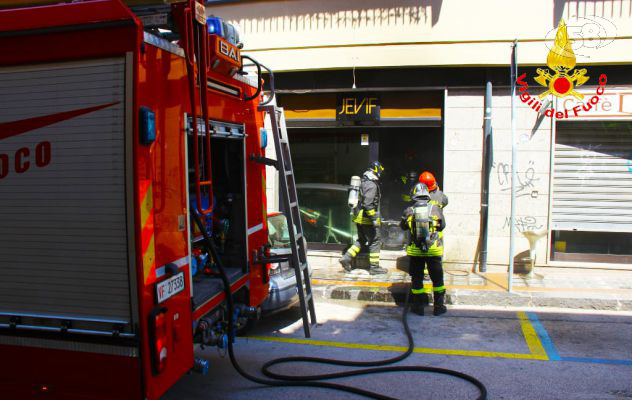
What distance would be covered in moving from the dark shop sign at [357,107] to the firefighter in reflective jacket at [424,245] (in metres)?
2.97

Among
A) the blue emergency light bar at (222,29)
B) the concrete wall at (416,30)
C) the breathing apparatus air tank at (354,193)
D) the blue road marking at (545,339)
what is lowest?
the blue road marking at (545,339)

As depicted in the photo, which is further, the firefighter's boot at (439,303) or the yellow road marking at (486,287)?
the yellow road marking at (486,287)

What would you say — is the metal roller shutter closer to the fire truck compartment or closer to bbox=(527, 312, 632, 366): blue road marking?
bbox=(527, 312, 632, 366): blue road marking

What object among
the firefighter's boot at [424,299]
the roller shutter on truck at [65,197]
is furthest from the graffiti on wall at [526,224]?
the roller shutter on truck at [65,197]

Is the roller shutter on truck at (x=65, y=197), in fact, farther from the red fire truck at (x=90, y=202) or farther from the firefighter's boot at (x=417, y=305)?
the firefighter's boot at (x=417, y=305)

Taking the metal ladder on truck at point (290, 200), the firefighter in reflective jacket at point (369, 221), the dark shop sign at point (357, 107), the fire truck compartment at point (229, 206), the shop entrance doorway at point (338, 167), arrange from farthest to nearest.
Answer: the shop entrance doorway at point (338, 167) → the dark shop sign at point (357, 107) → the firefighter in reflective jacket at point (369, 221) → the metal ladder on truck at point (290, 200) → the fire truck compartment at point (229, 206)

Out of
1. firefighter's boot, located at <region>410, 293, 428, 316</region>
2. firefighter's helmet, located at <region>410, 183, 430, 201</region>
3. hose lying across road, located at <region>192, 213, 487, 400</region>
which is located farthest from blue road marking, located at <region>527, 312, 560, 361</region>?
firefighter's helmet, located at <region>410, 183, 430, 201</region>

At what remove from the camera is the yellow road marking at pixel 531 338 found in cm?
548

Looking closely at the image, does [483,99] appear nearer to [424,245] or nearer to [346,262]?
[424,245]

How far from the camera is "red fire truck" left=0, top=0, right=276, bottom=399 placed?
3.04 meters

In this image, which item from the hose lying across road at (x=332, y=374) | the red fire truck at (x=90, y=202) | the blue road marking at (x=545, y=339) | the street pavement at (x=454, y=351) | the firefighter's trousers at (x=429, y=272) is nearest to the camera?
the red fire truck at (x=90, y=202)

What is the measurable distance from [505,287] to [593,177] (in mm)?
2898

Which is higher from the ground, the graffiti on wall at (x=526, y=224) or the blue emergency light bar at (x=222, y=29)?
the blue emergency light bar at (x=222, y=29)

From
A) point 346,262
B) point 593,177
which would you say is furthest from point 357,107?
point 593,177
